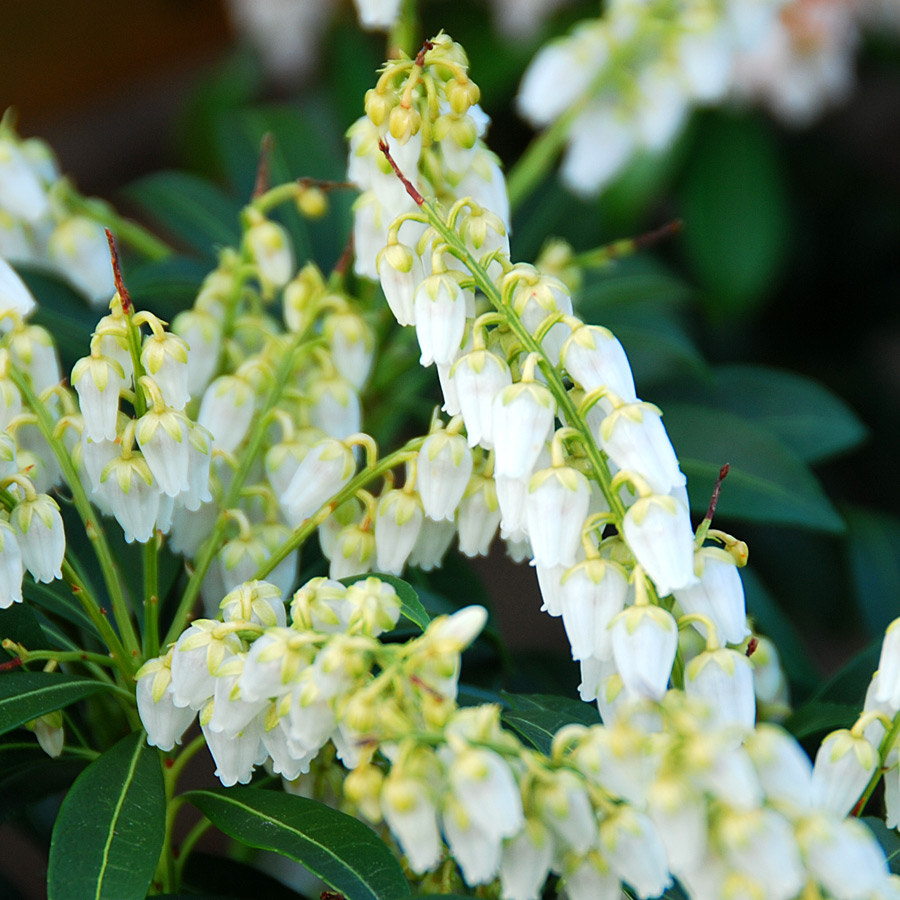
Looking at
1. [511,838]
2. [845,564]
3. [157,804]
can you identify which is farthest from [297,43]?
[511,838]

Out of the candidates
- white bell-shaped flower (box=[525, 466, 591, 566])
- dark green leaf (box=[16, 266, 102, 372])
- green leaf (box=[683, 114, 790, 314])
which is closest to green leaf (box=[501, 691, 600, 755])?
white bell-shaped flower (box=[525, 466, 591, 566])

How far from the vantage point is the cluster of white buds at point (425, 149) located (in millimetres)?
609

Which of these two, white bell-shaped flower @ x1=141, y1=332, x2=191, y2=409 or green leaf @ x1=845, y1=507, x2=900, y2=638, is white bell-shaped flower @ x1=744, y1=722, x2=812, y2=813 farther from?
green leaf @ x1=845, y1=507, x2=900, y2=638

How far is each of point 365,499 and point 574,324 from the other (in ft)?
0.63

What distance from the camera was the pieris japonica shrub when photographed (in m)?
0.45

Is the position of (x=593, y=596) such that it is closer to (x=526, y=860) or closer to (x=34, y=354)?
(x=526, y=860)

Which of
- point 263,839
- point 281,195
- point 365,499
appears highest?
point 281,195

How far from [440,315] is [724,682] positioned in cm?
25

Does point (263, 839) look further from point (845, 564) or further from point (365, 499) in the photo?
point (845, 564)

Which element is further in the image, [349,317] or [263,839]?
[349,317]

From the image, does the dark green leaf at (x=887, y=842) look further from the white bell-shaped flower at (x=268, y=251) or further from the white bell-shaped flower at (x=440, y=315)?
the white bell-shaped flower at (x=268, y=251)

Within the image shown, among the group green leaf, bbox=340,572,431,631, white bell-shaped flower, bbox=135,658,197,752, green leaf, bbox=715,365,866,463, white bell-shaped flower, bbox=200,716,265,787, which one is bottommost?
white bell-shaped flower, bbox=200,716,265,787

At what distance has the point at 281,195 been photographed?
2.73ft

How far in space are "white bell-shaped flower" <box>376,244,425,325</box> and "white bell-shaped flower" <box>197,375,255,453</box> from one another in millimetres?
168
